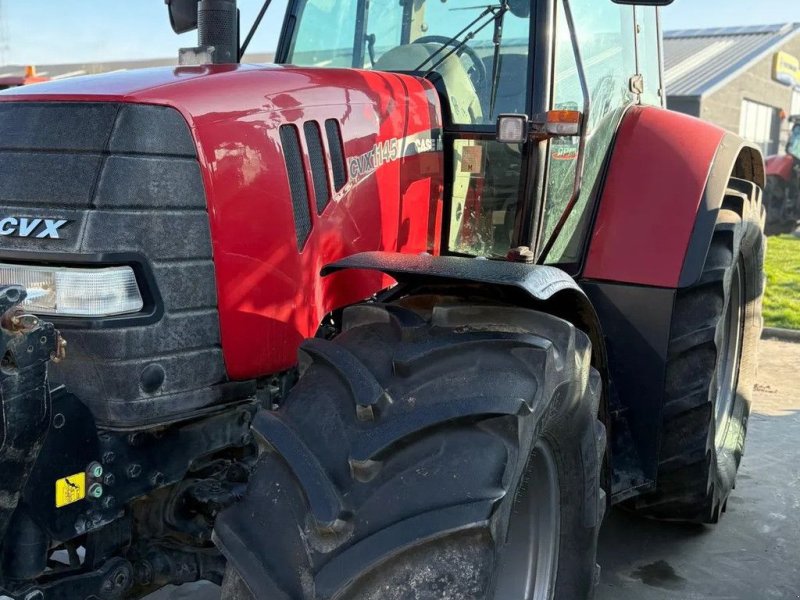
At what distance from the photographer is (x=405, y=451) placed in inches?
71.9

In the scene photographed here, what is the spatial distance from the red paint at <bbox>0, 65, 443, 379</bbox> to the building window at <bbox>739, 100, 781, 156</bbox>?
27359 mm

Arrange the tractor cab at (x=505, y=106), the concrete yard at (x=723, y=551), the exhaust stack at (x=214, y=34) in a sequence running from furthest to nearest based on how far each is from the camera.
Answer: the concrete yard at (x=723, y=551) → the tractor cab at (x=505, y=106) → the exhaust stack at (x=214, y=34)

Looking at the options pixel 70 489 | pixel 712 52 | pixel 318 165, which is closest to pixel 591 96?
pixel 318 165

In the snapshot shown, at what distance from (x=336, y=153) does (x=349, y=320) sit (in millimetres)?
469

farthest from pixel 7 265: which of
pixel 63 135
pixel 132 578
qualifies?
pixel 132 578

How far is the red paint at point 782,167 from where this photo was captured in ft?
46.5

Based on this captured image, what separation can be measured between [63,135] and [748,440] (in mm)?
3877

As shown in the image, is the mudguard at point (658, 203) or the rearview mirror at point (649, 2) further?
the mudguard at point (658, 203)

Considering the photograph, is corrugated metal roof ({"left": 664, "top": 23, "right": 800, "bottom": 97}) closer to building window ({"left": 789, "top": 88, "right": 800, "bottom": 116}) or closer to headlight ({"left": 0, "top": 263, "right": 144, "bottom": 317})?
building window ({"left": 789, "top": 88, "right": 800, "bottom": 116})

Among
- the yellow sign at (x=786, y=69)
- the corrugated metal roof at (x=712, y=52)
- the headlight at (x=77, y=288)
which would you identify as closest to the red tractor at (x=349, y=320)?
the headlight at (x=77, y=288)

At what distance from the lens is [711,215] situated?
9.87 ft

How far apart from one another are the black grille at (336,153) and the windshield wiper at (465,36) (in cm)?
56

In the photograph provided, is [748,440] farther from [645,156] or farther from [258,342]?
[258,342]

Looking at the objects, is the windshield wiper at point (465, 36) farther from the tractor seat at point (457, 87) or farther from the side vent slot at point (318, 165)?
the side vent slot at point (318, 165)
